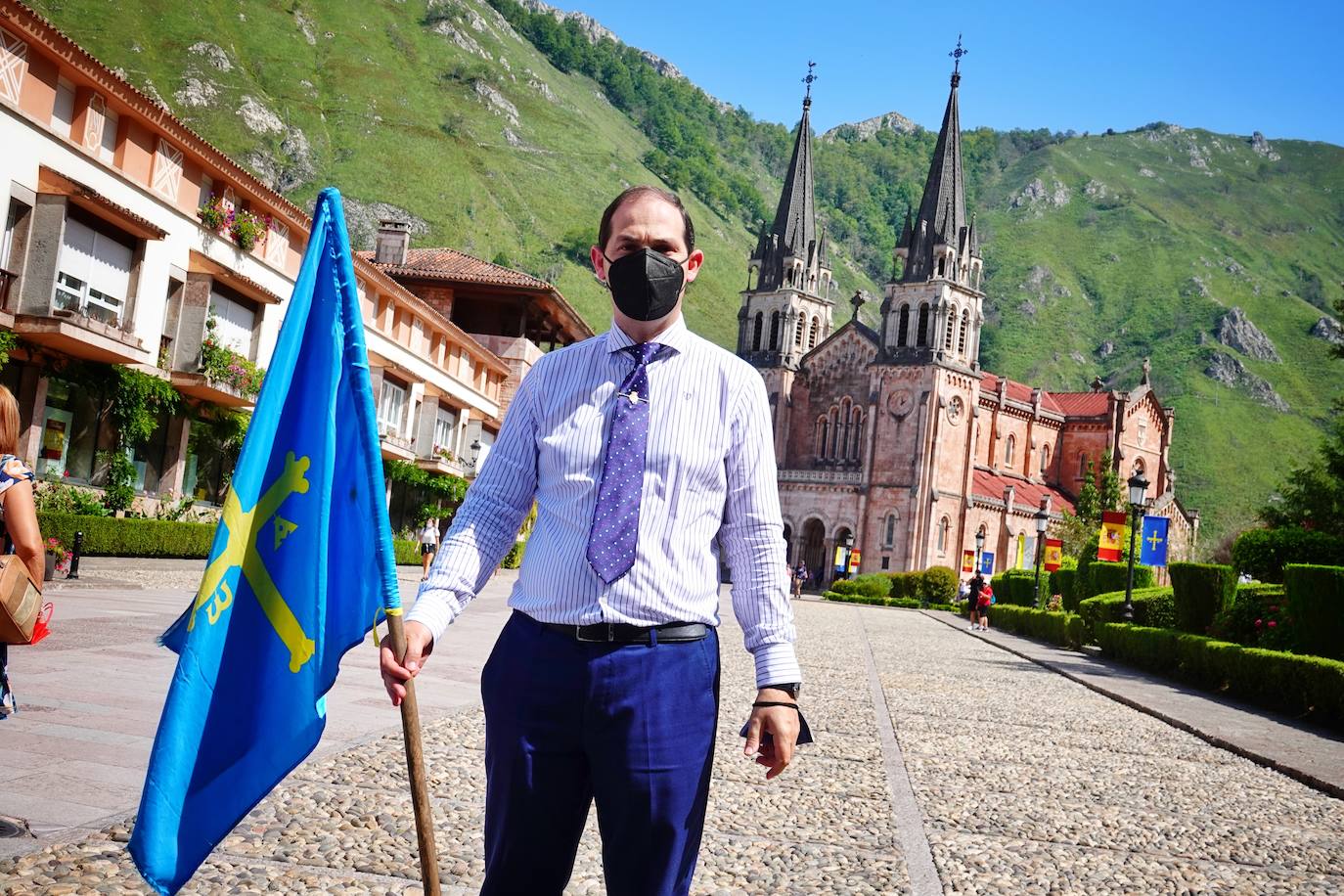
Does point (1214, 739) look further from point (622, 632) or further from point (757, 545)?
point (622, 632)

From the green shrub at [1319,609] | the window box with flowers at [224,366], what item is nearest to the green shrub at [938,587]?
the window box with flowers at [224,366]

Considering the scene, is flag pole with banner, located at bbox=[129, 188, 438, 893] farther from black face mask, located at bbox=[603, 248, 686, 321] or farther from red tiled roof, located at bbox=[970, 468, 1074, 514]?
red tiled roof, located at bbox=[970, 468, 1074, 514]

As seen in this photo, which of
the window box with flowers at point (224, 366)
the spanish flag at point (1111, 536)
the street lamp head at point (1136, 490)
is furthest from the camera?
the spanish flag at point (1111, 536)

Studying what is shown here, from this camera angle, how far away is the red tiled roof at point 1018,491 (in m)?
72.3

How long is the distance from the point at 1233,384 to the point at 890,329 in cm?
6280

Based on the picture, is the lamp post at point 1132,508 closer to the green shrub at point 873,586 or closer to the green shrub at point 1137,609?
the green shrub at point 1137,609

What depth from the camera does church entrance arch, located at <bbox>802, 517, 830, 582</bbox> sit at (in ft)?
235

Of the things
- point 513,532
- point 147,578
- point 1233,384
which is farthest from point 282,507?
point 1233,384

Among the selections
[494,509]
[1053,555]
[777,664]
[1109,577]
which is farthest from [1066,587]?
[494,509]

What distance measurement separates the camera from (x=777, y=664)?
292cm

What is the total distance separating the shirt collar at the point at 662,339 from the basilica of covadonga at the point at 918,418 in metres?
65.4

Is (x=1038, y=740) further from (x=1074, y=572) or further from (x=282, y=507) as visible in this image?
(x=1074, y=572)

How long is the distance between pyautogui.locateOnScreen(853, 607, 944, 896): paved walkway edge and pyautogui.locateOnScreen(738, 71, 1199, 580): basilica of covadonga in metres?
58.4

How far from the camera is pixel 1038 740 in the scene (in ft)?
35.4
